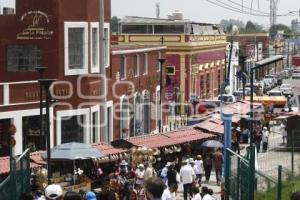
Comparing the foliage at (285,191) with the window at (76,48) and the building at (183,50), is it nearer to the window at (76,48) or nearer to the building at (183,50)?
the window at (76,48)

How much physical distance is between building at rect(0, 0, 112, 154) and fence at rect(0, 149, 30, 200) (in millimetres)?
17326

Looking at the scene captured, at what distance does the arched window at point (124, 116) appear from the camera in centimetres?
3883

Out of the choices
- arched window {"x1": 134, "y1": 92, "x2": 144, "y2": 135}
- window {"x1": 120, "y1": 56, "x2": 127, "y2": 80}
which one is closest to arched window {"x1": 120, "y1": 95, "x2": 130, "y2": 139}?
window {"x1": 120, "y1": 56, "x2": 127, "y2": 80}

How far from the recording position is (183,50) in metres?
58.1

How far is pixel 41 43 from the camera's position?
108 feet

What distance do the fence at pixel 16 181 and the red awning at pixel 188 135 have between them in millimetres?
15603

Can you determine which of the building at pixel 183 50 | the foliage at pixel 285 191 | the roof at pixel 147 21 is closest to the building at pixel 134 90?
the building at pixel 183 50

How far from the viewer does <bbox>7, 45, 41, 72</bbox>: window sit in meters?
32.9

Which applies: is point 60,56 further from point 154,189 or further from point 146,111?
point 154,189


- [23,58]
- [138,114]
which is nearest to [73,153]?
[23,58]

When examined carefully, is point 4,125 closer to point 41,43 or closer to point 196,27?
point 41,43

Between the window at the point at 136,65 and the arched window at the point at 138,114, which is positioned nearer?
the arched window at the point at 138,114

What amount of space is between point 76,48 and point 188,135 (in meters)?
6.35

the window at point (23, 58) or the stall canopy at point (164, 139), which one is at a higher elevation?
the window at point (23, 58)
